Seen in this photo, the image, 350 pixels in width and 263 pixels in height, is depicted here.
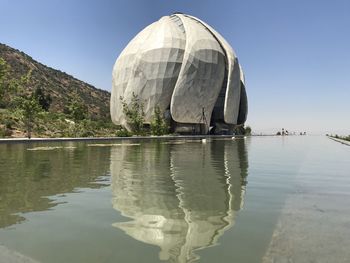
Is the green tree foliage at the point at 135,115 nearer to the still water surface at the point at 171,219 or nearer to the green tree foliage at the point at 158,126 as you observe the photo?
the green tree foliage at the point at 158,126

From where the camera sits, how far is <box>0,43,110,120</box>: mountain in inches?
3917

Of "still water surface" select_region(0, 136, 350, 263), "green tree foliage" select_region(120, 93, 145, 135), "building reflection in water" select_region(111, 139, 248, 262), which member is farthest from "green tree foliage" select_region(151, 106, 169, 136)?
"still water surface" select_region(0, 136, 350, 263)

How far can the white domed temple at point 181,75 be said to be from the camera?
235 feet

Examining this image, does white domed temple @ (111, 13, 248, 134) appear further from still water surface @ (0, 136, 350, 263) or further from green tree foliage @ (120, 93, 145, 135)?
still water surface @ (0, 136, 350, 263)

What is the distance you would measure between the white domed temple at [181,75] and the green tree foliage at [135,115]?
1452 millimetres

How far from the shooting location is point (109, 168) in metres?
14.9

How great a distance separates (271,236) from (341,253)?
3.49ft

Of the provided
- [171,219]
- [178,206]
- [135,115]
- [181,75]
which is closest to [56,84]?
[181,75]

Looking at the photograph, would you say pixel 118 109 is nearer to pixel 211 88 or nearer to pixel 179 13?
pixel 211 88

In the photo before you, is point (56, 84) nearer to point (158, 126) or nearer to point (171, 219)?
point (158, 126)

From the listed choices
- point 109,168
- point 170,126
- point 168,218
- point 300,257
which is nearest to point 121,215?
point 168,218

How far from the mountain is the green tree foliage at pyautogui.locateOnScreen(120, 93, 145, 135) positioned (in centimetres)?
2697

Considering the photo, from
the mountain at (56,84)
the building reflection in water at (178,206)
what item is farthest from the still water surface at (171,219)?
the mountain at (56,84)

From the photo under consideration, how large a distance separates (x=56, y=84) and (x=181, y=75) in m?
55.2
